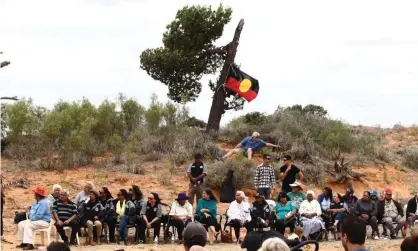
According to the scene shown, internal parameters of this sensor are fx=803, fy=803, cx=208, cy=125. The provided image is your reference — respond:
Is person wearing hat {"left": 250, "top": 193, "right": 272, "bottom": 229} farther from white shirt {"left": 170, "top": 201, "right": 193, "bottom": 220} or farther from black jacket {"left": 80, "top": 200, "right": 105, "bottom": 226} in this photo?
black jacket {"left": 80, "top": 200, "right": 105, "bottom": 226}

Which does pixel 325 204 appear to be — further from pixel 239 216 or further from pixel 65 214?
pixel 65 214

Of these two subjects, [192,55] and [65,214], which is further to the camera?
[192,55]

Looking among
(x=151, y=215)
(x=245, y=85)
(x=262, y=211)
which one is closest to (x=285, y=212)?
(x=262, y=211)

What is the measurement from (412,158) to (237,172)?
976 cm

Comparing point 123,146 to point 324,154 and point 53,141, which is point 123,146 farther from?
point 324,154

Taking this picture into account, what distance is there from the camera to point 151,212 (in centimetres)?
1655

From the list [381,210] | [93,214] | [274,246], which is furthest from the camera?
[381,210]

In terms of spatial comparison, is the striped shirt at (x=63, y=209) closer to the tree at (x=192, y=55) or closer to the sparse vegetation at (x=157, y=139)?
the sparse vegetation at (x=157, y=139)

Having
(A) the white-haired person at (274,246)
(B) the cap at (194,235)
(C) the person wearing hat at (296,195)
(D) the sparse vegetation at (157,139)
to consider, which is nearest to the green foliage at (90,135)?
(D) the sparse vegetation at (157,139)

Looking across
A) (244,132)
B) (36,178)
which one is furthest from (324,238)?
(244,132)

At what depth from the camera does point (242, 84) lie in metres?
27.4

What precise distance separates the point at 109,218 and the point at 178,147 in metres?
9.99

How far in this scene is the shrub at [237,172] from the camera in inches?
886

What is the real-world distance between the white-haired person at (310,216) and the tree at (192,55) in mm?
11722
